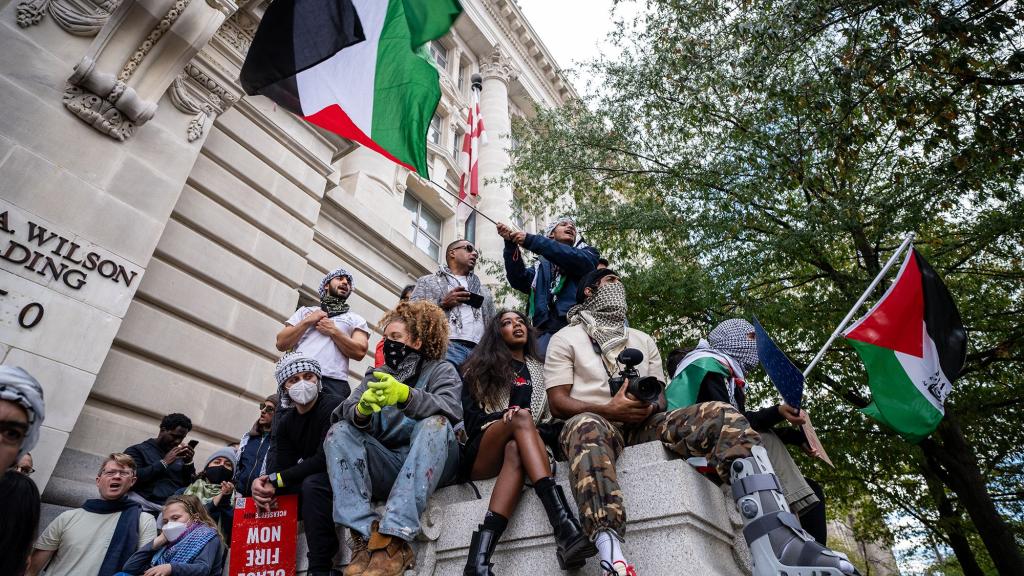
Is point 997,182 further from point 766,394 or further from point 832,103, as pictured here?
point 766,394

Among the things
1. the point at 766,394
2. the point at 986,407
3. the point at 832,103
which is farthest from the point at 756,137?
the point at 986,407

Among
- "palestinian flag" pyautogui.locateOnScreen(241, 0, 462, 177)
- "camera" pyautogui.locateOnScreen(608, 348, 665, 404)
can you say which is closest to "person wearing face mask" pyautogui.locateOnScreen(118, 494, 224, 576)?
"camera" pyautogui.locateOnScreen(608, 348, 665, 404)

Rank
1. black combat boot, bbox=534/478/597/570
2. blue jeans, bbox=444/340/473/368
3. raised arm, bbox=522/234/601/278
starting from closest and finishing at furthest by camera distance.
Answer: black combat boot, bbox=534/478/597/570 < raised arm, bbox=522/234/601/278 < blue jeans, bbox=444/340/473/368

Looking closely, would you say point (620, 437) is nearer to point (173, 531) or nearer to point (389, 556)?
point (389, 556)

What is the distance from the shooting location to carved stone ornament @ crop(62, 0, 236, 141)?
7535 millimetres

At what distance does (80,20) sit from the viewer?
755 centimetres

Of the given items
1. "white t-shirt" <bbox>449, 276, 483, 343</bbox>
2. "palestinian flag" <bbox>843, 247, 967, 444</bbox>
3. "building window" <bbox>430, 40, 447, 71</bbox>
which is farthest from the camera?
"building window" <bbox>430, 40, 447, 71</bbox>

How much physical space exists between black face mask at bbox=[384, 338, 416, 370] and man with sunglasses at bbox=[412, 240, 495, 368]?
100 centimetres

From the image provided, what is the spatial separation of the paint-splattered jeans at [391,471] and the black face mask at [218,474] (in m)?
3.03

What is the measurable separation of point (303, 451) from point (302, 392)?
0.49 metres

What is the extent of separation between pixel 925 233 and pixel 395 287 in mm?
10601

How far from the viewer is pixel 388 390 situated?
405cm

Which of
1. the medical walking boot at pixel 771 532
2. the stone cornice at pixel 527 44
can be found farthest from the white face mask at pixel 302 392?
the stone cornice at pixel 527 44

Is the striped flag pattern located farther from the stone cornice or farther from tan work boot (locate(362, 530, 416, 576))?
the stone cornice
